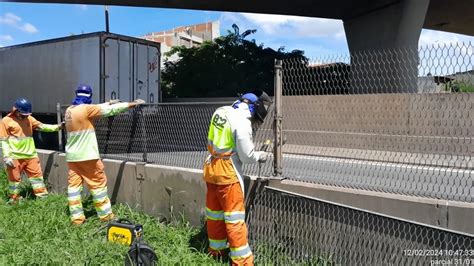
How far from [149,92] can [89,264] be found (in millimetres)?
10275

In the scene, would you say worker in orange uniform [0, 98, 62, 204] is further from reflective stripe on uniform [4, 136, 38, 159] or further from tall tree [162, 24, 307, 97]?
tall tree [162, 24, 307, 97]

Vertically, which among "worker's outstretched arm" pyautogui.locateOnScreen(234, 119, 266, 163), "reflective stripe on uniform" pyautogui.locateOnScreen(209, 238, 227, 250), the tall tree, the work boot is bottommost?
the work boot

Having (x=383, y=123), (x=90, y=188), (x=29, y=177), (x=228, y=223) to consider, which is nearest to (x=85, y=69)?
(x=29, y=177)

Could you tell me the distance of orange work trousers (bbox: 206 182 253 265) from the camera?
4.41 metres

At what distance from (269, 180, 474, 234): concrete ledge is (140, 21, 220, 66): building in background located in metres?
59.7

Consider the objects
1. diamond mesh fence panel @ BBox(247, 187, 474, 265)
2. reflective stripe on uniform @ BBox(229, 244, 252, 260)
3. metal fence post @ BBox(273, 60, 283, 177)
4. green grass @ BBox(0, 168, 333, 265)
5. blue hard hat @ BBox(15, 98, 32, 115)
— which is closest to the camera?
diamond mesh fence panel @ BBox(247, 187, 474, 265)

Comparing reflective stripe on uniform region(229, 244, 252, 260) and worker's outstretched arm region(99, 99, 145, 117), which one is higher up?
worker's outstretched arm region(99, 99, 145, 117)

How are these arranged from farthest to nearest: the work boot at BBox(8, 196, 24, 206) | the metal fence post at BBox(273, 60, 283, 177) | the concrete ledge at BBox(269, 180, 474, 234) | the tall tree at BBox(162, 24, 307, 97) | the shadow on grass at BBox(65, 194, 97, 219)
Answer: the tall tree at BBox(162, 24, 307, 97) → the work boot at BBox(8, 196, 24, 206) → the shadow on grass at BBox(65, 194, 97, 219) → the metal fence post at BBox(273, 60, 283, 177) → the concrete ledge at BBox(269, 180, 474, 234)

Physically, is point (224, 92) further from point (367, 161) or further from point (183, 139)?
point (183, 139)

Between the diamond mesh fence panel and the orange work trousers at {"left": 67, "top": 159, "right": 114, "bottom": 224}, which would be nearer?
the diamond mesh fence panel

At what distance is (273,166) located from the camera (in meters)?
5.21

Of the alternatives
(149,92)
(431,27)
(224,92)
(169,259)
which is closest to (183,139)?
(169,259)

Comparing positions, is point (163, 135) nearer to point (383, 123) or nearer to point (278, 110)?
point (278, 110)

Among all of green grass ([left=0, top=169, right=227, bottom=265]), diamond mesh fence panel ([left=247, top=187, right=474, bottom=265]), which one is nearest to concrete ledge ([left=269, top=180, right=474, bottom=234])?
diamond mesh fence panel ([left=247, top=187, right=474, bottom=265])
